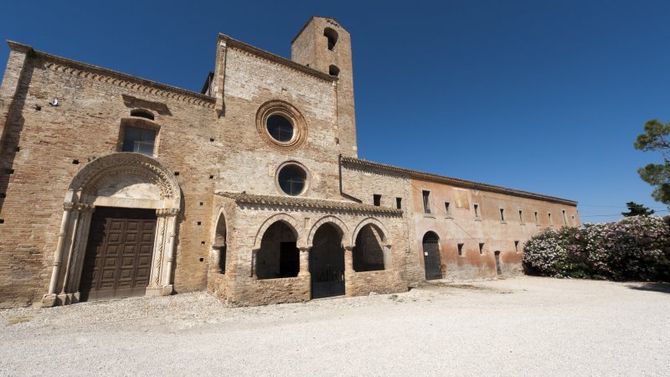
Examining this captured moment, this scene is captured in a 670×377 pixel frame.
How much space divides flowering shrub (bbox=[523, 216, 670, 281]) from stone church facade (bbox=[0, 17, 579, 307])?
10.9 meters

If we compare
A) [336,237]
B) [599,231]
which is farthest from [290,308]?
[599,231]

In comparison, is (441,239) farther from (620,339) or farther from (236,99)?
(236,99)

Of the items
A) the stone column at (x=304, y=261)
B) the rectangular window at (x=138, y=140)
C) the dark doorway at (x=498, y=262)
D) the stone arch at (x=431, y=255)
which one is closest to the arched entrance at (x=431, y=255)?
the stone arch at (x=431, y=255)

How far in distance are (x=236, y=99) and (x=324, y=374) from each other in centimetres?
1235

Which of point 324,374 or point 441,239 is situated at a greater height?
point 441,239

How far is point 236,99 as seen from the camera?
1333 centimetres

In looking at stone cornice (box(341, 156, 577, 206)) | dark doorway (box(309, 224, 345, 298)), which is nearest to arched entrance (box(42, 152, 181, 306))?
dark doorway (box(309, 224, 345, 298))

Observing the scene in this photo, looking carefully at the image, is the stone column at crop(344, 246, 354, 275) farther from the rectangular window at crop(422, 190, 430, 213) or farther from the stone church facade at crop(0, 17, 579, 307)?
the rectangular window at crop(422, 190, 430, 213)

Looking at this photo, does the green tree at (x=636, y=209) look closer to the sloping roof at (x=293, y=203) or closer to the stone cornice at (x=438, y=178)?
the stone cornice at (x=438, y=178)

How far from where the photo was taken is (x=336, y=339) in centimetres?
570

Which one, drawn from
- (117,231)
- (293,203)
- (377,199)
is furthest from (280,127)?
(117,231)

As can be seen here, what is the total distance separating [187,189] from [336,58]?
14849mm

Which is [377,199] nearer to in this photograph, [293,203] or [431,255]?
[431,255]

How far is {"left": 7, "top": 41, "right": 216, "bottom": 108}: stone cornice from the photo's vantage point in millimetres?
9938
